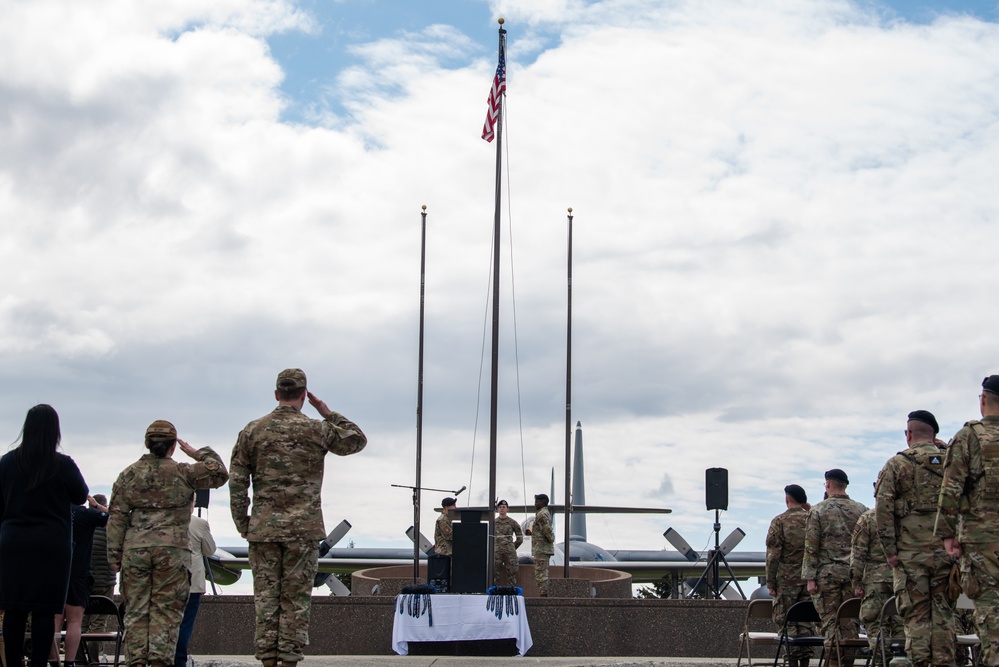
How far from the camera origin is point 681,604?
53.2ft

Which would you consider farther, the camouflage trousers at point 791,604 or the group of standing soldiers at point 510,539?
the group of standing soldiers at point 510,539

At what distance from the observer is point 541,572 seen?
20.5 meters

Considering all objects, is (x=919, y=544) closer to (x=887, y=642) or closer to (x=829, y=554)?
(x=887, y=642)

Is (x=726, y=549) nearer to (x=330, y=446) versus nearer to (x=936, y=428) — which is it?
(x=936, y=428)

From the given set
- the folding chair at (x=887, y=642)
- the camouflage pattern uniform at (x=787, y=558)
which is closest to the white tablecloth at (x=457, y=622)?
the camouflage pattern uniform at (x=787, y=558)

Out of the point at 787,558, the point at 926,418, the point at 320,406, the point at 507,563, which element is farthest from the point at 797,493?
the point at 507,563

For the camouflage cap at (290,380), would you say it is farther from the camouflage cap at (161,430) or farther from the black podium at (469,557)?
the black podium at (469,557)

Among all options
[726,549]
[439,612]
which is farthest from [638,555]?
[439,612]

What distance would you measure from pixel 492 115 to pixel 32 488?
1477cm

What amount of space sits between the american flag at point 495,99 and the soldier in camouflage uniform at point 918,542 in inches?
527

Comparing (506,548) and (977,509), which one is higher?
(506,548)

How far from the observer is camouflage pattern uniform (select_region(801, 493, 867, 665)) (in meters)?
10.4

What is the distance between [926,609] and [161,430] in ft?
17.3

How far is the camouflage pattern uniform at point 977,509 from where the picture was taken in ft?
23.6
